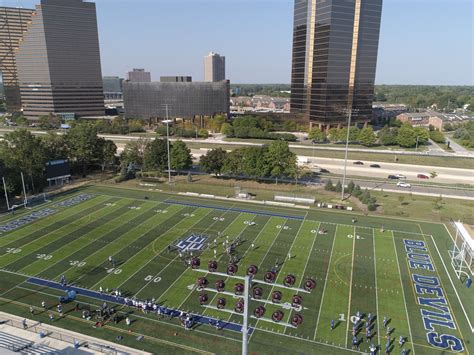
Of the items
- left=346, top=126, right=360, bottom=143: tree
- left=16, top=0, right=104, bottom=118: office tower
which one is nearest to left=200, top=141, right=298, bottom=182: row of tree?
left=346, top=126, right=360, bottom=143: tree

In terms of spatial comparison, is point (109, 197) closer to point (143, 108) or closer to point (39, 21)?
point (143, 108)

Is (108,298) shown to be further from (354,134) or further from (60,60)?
(60,60)

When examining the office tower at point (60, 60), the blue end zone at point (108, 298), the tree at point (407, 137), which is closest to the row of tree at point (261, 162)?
the blue end zone at point (108, 298)

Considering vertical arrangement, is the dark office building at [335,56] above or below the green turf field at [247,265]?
above

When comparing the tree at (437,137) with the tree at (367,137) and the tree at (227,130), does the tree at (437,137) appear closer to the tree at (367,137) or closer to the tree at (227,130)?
the tree at (367,137)

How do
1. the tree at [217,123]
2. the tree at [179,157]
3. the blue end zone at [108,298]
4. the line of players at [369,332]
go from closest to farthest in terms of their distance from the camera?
the line of players at [369,332] → the blue end zone at [108,298] → the tree at [179,157] → the tree at [217,123]

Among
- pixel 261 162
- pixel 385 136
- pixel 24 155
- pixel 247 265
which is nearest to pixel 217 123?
pixel 385 136

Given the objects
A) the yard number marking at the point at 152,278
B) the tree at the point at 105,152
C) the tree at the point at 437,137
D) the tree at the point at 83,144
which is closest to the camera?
the yard number marking at the point at 152,278
